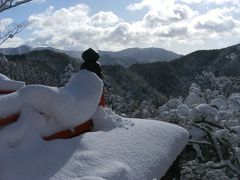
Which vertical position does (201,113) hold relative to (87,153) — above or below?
below

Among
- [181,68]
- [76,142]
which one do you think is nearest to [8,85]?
[76,142]

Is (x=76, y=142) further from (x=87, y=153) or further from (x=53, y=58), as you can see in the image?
(x=53, y=58)

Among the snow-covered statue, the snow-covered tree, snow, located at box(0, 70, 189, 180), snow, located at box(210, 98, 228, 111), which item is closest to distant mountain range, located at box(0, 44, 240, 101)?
snow, located at box(210, 98, 228, 111)

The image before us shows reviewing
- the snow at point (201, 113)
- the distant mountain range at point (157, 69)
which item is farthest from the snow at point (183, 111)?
the distant mountain range at point (157, 69)

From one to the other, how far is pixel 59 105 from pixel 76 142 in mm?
305

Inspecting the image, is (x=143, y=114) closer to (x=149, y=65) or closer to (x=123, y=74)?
(x=123, y=74)

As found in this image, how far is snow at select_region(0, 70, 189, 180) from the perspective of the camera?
2.90 meters

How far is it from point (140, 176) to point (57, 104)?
0.81 metres

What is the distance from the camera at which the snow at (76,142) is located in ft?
9.53

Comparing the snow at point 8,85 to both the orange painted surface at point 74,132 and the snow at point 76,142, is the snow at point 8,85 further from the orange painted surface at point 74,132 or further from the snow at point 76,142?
the orange painted surface at point 74,132

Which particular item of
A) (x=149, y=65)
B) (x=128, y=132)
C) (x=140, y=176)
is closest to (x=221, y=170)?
(x=128, y=132)

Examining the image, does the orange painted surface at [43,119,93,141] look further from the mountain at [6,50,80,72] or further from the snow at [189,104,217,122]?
the mountain at [6,50,80,72]

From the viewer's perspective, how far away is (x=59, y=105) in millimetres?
3367

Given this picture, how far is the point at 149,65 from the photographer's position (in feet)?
342
